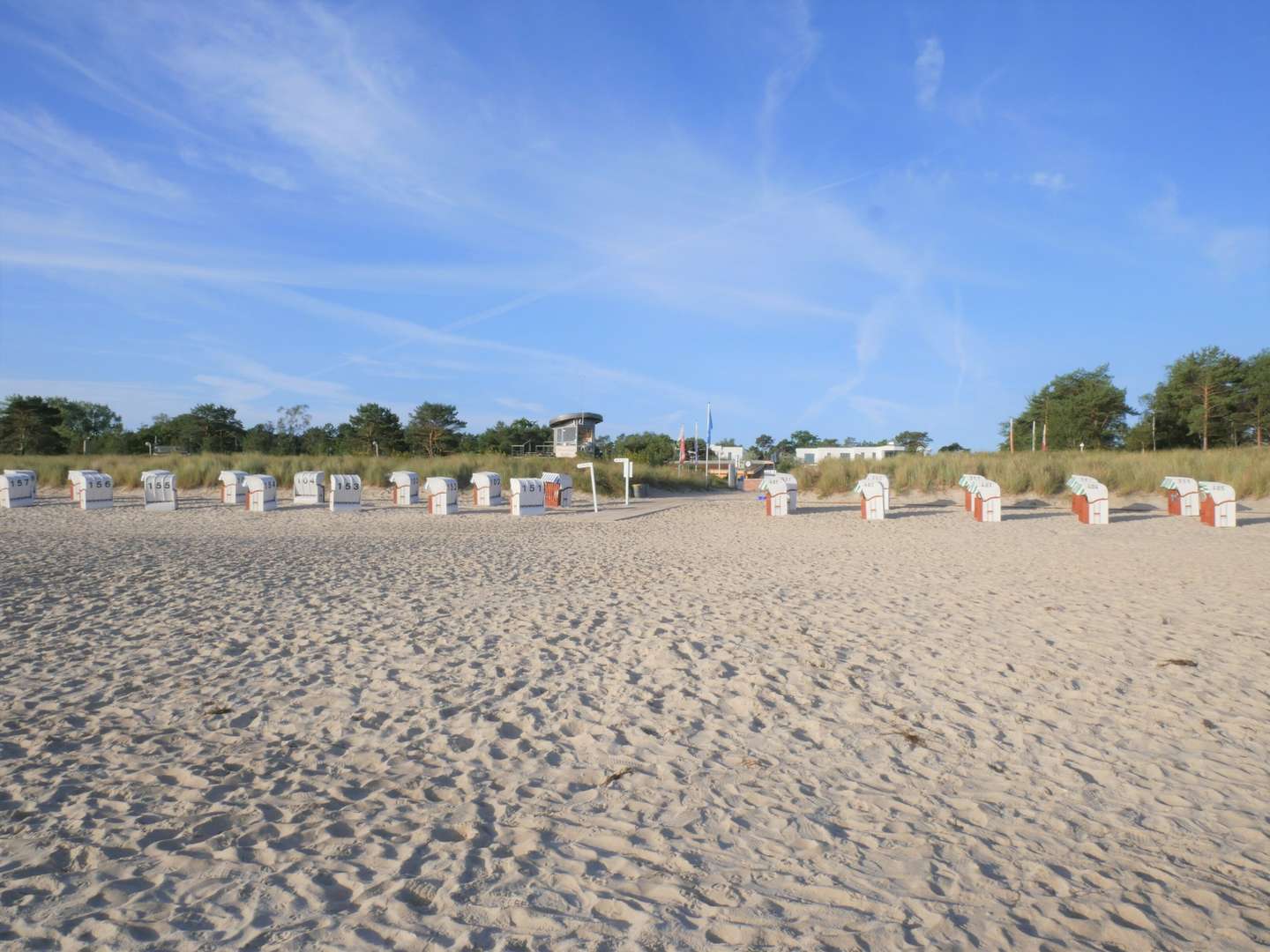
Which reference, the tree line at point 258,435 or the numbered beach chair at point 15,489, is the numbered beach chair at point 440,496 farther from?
the tree line at point 258,435

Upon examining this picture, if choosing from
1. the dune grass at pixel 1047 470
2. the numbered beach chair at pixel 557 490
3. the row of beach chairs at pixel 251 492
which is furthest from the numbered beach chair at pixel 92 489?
the dune grass at pixel 1047 470

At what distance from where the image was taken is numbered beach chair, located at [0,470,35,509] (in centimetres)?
1828

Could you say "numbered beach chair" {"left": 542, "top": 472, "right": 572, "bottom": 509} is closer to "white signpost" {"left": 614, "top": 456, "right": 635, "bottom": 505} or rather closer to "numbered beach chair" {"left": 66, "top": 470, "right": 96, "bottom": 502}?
"white signpost" {"left": 614, "top": 456, "right": 635, "bottom": 505}

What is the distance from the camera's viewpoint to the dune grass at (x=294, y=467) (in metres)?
25.7

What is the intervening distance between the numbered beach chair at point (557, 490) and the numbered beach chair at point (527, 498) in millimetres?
1734

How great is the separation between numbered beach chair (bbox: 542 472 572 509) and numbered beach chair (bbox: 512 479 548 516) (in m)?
1.73

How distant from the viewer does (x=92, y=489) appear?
60.0ft

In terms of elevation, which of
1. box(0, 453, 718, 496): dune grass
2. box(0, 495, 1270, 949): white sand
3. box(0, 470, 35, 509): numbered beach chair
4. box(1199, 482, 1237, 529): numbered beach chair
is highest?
box(0, 453, 718, 496): dune grass

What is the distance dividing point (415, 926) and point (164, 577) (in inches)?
283

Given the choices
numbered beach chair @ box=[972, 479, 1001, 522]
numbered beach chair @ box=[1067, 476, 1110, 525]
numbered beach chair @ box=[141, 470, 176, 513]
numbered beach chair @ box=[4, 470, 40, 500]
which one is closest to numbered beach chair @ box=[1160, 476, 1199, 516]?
numbered beach chair @ box=[1067, 476, 1110, 525]

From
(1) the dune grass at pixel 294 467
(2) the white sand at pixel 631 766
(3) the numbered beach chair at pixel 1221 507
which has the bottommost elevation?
(2) the white sand at pixel 631 766

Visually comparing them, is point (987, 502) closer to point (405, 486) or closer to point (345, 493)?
point (405, 486)

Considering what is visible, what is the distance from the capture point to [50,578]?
312 inches

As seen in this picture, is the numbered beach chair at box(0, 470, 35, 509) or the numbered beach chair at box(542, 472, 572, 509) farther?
the numbered beach chair at box(542, 472, 572, 509)
